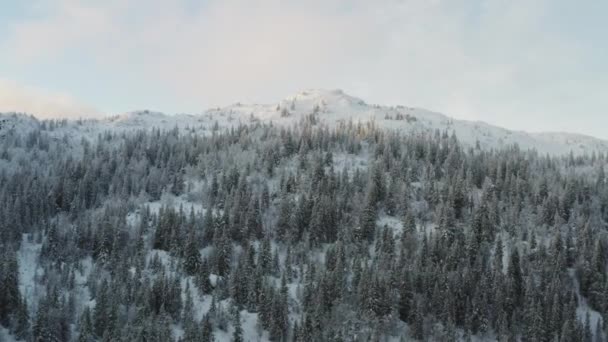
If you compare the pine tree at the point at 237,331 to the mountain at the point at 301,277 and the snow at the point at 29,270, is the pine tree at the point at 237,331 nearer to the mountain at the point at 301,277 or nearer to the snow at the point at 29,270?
the mountain at the point at 301,277

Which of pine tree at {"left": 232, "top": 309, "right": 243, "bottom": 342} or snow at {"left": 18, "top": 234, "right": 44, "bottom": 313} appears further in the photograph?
snow at {"left": 18, "top": 234, "right": 44, "bottom": 313}

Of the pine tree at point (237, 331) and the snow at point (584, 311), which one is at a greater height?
the snow at point (584, 311)

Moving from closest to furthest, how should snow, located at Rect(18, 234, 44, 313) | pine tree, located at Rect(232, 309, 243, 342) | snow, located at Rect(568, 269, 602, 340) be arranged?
pine tree, located at Rect(232, 309, 243, 342)
snow, located at Rect(18, 234, 44, 313)
snow, located at Rect(568, 269, 602, 340)

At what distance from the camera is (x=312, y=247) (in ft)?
614

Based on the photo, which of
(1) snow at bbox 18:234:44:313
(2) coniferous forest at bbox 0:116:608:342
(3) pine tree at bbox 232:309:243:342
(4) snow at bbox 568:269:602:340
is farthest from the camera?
(4) snow at bbox 568:269:602:340

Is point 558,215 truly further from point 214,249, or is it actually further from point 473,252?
point 214,249

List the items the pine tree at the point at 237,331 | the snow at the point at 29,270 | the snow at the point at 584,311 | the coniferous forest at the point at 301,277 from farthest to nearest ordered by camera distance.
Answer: the snow at the point at 584,311, the snow at the point at 29,270, the coniferous forest at the point at 301,277, the pine tree at the point at 237,331

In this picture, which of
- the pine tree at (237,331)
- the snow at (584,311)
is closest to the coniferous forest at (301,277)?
the pine tree at (237,331)

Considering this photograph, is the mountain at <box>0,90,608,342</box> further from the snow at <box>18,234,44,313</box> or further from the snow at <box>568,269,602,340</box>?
the snow at <box>18,234,44,313</box>

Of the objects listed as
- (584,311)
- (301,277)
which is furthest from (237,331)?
(584,311)

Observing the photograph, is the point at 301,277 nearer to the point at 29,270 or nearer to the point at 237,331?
the point at 237,331

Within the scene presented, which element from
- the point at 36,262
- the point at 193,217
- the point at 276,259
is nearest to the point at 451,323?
the point at 276,259

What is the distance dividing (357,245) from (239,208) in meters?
39.1

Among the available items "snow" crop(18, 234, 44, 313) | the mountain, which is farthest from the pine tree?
"snow" crop(18, 234, 44, 313)
